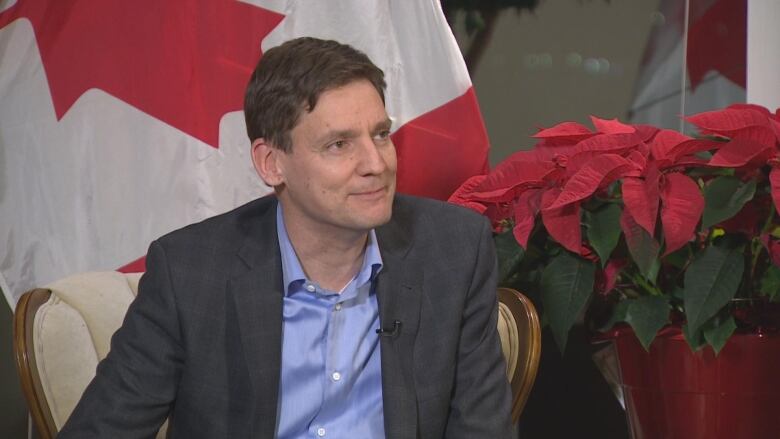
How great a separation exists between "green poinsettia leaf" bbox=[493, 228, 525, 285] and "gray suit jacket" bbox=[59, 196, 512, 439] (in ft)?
1.01

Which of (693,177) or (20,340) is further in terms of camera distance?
(693,177)

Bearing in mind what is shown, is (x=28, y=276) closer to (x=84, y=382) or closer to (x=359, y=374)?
(x=84, y=382)

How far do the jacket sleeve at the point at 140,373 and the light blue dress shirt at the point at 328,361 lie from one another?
186 mm

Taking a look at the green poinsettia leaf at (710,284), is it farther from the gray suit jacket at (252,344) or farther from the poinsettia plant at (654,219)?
the gray suit jacket at (252,344)

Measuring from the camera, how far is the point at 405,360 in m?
1.67

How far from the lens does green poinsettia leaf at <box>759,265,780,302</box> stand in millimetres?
1947

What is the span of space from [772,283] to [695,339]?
185mm

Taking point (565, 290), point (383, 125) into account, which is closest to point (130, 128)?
point (383, 125)

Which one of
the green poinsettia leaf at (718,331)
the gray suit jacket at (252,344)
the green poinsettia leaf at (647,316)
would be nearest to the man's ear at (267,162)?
the gray suit jacket at (252,344)

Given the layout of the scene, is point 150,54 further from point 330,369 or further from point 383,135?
point 330,369

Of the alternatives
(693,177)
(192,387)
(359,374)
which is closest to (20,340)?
(192,387)

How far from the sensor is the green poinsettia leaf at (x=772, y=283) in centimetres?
195

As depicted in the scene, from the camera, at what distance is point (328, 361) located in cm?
168

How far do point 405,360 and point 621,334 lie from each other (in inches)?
24.7
